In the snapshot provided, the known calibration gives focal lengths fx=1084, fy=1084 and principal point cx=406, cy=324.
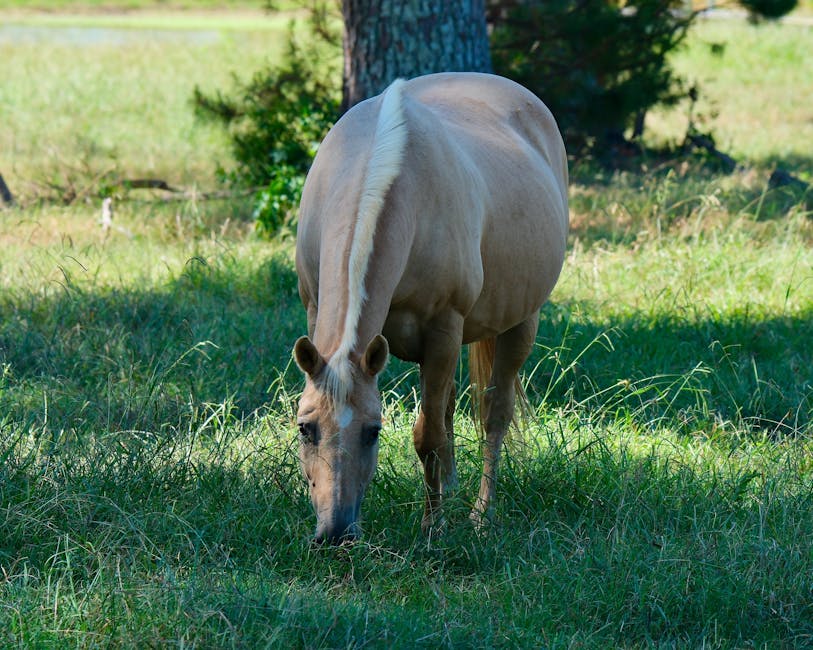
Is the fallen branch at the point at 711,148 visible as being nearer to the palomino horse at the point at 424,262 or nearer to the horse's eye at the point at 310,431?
the palomino horse at the point at 424,262

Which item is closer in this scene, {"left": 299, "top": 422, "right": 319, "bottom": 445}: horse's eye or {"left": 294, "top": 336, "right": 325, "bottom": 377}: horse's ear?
{"left": 294, "top": 336, "right": 325, "bottom": 377}: horse's ear

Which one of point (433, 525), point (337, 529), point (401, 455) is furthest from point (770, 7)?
point (337, 529)

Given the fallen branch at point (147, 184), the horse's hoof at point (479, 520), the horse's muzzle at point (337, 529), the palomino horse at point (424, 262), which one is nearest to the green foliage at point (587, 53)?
the fallen branch at point (147, 184)

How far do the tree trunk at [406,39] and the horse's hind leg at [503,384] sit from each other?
2.89 m

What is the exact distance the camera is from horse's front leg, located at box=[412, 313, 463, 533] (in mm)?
3812

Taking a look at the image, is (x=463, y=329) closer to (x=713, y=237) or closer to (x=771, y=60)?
(x=713, y=237)

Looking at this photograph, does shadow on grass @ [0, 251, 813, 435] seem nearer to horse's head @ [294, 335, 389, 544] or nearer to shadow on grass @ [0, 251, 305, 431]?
shadow on grass @ [0, 251, 305, 431]

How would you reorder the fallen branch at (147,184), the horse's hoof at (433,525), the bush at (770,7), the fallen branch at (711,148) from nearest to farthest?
the horse's hoof at (433,525)
the fallen branch at (147,184)
the bush at (770,7)
the fallen branch at (711,148)

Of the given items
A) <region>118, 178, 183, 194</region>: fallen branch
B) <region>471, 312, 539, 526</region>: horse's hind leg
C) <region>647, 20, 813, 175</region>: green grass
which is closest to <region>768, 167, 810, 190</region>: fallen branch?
<region>647, 20, 813, 175</region>: green grass

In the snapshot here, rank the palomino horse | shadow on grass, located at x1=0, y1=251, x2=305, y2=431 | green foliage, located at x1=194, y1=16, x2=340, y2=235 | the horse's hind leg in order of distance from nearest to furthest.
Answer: the palomino horse < the horse's hind leg < shadow on grass, located at x1=0, y1=251, x2=305, y2=431 < green foliage, located at x1=194, y1=16, x2=340, y2=235

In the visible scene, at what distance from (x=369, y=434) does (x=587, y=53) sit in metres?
6.77

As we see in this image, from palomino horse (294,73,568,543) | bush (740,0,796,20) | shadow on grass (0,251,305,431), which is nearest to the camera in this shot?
palomino horse (294,73,568,543)

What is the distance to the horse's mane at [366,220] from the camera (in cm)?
316

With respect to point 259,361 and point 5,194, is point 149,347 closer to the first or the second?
point 259,361
